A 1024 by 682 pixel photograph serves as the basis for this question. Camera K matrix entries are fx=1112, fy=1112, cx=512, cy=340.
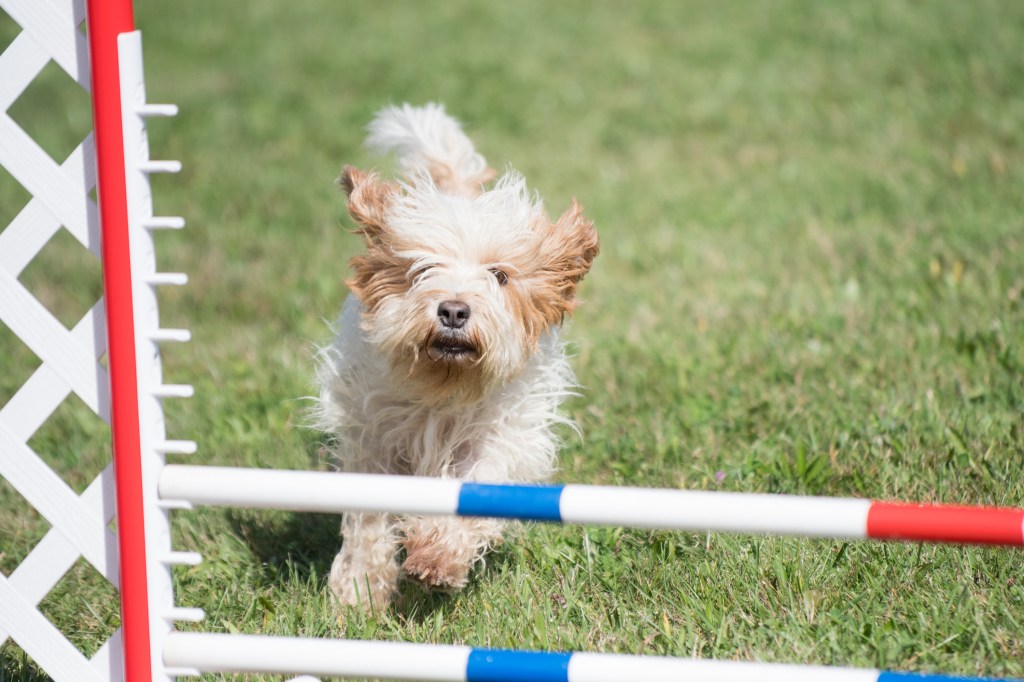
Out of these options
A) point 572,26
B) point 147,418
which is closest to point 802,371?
point 147,418

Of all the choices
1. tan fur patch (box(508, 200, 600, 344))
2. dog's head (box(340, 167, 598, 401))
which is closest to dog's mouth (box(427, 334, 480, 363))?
dog's head (box(340, 167, 598, 401))

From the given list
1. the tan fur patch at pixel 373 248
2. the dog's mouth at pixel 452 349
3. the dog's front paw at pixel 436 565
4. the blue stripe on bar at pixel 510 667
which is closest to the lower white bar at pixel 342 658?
the blue stripe on bar at pixel 510 667

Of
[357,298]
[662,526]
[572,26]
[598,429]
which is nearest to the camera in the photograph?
[662,526]

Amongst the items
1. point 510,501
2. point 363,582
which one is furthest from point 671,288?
point 510,501

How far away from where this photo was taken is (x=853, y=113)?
7750 mm

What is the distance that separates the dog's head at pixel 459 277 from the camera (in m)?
3.18

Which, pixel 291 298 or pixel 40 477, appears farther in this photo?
pixel 291 298

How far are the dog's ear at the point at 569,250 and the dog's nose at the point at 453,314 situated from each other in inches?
15.5

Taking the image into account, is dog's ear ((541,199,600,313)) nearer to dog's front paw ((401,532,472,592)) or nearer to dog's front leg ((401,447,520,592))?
dog's front leg ((401,447,520,592))

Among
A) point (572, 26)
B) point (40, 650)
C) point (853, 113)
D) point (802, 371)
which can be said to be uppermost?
point (572, 26)

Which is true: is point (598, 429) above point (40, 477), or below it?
above

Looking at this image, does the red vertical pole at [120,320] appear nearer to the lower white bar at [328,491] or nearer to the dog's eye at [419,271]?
the lower white bar at [328,491]

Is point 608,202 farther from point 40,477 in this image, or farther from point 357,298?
point 40,477

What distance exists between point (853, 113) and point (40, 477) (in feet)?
21.5
